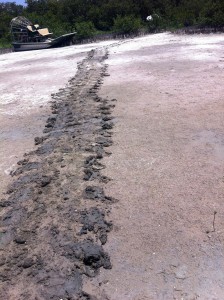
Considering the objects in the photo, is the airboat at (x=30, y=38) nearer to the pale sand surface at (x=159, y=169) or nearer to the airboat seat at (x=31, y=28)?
the airboat seat at (x=31, y=28)

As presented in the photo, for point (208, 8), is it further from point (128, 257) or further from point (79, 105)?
point (128, 257)

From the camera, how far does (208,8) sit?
2341 centimetres

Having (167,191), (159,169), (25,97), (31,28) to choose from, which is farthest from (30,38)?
(167,191)

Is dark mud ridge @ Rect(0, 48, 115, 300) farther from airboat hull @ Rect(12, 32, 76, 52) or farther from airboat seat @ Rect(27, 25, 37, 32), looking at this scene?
airboat seat @ Rect(27, 25, 37, 32)

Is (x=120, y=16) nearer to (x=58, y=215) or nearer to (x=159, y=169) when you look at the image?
(x=159, y=169)

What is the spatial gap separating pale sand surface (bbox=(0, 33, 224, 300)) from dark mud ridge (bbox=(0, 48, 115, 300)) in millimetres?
203

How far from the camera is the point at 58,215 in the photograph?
4.88m

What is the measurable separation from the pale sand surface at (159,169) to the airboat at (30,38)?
1221 centimetres

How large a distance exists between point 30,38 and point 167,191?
22.7 metres

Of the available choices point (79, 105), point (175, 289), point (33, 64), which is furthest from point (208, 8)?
point (175, 289)

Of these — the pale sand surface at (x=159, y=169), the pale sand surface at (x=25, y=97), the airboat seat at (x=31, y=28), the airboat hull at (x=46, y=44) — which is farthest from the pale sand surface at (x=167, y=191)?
the airboat seat at (x=31, y=28)

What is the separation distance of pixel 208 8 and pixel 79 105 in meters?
17.2

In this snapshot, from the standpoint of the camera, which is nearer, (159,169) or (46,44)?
(159,169)

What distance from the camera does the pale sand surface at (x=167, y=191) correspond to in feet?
12.2
